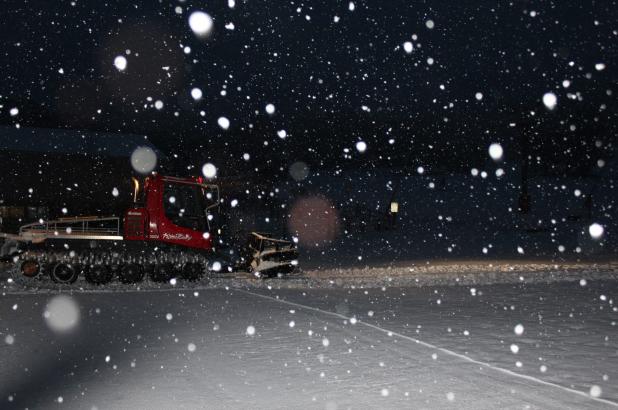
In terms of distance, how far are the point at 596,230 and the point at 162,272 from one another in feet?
98.2

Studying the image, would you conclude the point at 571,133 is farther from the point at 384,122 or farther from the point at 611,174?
the point at 384,122

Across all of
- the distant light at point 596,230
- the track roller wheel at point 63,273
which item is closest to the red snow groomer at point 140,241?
the track roller wheel at point 63,273

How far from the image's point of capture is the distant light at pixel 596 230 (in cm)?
3491

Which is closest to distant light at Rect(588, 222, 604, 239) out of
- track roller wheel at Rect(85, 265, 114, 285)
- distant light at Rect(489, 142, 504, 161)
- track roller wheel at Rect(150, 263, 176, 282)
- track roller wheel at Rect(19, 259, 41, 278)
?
distant light at Rect(489, 142, 504, 161)

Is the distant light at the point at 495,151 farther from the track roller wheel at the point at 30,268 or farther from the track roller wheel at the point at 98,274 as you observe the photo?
the track roller wheel at the point at 30,268

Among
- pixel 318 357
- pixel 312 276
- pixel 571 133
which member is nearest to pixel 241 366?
pixel 318 357

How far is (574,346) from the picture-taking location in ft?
26.7

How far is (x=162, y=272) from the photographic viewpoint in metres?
15.2

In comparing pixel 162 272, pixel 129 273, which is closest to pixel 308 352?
pixel 162 272

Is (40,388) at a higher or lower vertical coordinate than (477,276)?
lower

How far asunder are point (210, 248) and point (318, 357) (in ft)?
27.9

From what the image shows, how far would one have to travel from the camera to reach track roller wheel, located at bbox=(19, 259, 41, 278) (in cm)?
1454

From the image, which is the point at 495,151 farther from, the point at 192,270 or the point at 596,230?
the point at 192,270

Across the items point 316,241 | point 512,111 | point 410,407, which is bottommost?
point 410,407
